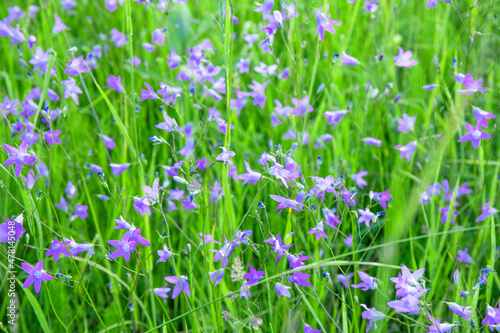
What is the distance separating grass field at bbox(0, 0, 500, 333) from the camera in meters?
1.63

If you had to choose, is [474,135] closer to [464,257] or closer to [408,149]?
[408,149]

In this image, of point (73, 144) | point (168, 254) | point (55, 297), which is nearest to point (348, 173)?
point (168, 254)

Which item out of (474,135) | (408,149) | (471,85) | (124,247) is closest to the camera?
(124,247)

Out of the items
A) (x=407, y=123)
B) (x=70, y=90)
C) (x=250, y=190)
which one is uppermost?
(x=70, y=90)

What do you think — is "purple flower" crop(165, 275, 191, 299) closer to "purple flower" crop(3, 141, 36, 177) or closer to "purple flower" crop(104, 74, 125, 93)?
"purple flower" crop(3, 141, 36, 177)

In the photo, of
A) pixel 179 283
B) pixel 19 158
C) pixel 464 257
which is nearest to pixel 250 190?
pixel 179 283

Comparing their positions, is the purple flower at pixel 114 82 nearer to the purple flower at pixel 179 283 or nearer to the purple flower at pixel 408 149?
the purple flower at pixel 179 283

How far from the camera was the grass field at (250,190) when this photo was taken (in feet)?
5.34

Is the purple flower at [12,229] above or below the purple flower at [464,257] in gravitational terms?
above

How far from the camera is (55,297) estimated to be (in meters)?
2.09

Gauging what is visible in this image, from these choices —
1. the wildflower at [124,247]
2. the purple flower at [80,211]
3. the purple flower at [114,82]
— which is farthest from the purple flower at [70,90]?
the wildflower at [124,247]

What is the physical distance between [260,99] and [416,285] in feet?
4.15

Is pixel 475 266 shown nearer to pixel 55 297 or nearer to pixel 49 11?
pixel 55 297

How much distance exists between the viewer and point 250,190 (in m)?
2.51
